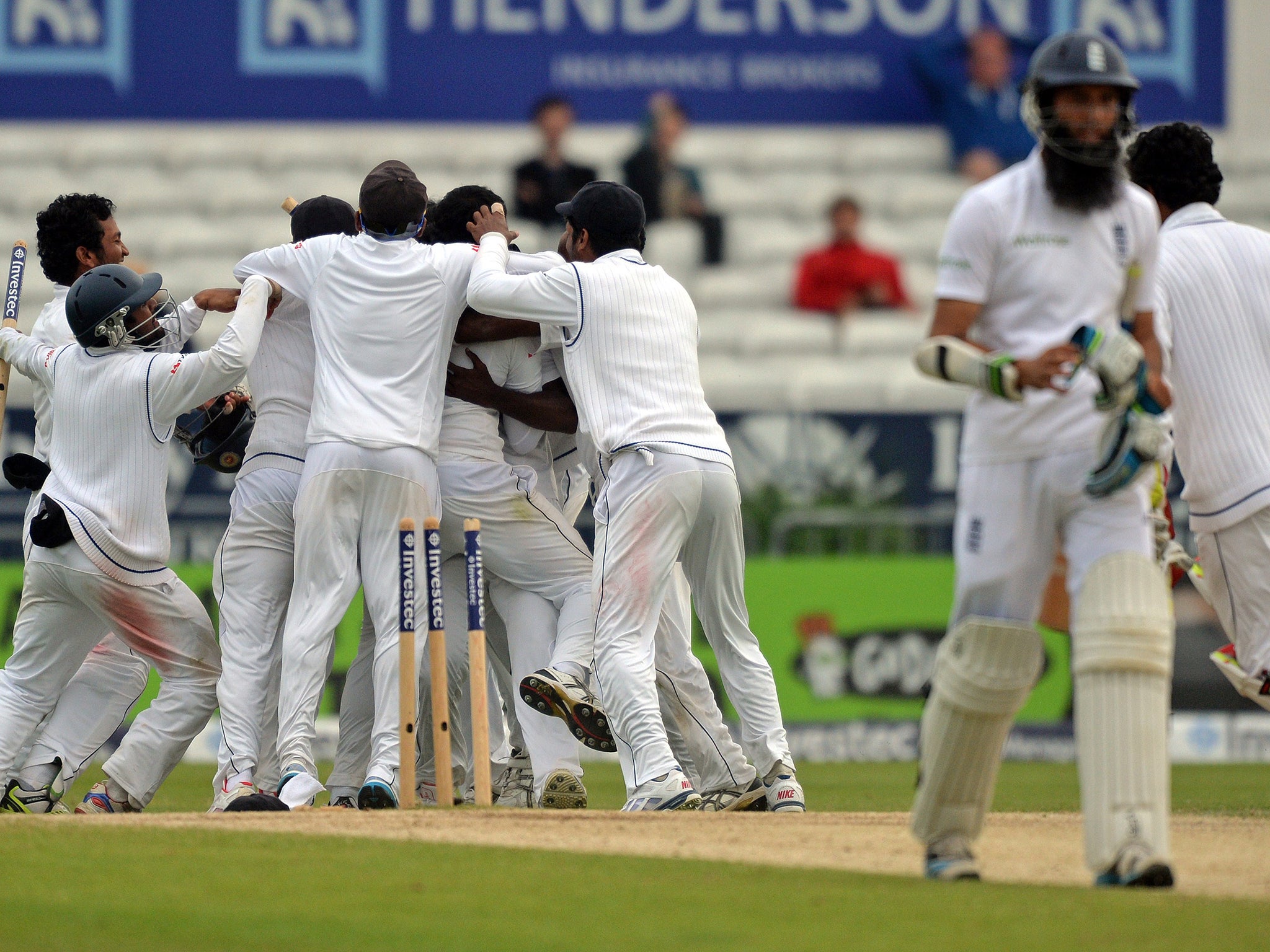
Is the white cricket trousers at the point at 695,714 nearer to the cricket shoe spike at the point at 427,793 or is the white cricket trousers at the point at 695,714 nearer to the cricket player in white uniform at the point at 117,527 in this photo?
the cricket shoe spike at the point at 427,793

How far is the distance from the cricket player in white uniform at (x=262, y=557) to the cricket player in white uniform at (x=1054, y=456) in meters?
3.16

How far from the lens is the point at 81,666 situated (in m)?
7.70

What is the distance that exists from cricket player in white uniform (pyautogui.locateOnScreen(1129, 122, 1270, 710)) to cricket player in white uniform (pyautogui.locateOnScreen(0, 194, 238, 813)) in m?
3.73

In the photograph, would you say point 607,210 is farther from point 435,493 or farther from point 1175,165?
point 1175,165

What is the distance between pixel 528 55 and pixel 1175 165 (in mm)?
13666

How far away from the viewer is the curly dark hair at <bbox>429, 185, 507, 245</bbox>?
25.3ft

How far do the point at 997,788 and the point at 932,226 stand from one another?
9613 millimetres

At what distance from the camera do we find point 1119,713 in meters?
4.60

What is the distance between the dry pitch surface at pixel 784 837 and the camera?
204 inches

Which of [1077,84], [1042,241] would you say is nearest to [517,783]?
[1042,241]

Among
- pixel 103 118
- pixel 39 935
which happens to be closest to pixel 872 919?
pixel 39 935

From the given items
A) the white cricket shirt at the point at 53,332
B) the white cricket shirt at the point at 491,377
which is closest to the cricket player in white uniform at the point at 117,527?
the white cricket shirt at the point at 53,332

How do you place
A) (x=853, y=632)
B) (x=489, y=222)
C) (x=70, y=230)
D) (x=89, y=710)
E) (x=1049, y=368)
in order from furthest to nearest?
(x=853, y=632) → (x=70, y=230) → (x=89, y=710) → (x=489, y=222) → (x=1049, y=368)

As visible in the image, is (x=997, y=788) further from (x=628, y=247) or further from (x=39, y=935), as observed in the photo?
(x=39, y=935)
